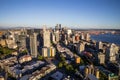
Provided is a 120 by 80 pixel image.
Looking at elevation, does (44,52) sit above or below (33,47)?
below

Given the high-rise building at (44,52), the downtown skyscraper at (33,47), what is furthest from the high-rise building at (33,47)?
the high-rise building at (44,52)

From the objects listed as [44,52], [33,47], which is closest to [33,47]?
[33,47]

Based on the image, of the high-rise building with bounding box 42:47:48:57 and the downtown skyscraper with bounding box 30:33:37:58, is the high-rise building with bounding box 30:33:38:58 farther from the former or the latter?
the high-rise building with bounding box 42:47:48:57

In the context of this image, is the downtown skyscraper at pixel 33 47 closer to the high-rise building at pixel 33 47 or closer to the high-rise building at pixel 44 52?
the high-rise building at pixel 33 47

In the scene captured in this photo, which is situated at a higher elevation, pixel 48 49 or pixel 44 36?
pixel 44 36

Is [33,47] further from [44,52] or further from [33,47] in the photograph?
[44,52]

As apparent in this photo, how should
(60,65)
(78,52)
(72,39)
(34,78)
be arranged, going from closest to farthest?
(34,78)
(60,65)
(78,52)
(72,39)

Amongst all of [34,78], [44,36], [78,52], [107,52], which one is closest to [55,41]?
[44,36]

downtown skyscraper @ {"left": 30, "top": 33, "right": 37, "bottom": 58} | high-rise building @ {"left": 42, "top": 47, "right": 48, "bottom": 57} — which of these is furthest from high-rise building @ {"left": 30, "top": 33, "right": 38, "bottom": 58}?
high-rise building @ {"left": 42, "top": 47, "right": 48, "bottom": 57}

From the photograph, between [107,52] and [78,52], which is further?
[78,52]

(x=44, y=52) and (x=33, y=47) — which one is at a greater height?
(x=33, y=47)

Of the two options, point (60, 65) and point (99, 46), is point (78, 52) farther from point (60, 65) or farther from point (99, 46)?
point (60, 65)
